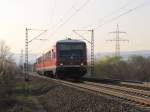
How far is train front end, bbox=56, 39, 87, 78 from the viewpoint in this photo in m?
35.0

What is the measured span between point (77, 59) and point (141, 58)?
48098mm

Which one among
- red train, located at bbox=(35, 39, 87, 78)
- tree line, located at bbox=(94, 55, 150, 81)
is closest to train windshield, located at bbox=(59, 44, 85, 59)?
red train, located at bbox=(35, 39, 87, 78)

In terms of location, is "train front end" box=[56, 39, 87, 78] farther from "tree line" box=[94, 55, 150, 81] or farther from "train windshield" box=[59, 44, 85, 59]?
"tree line" box=[94, 55, 150, 81]

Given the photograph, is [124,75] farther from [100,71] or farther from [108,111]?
[108,111]

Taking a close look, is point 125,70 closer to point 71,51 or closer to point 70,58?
point 71,51

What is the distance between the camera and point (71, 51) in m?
35.6

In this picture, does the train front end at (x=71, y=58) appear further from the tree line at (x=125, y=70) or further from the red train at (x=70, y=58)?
the tree line at (x=125, y=70)

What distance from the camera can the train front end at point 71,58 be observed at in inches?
1377

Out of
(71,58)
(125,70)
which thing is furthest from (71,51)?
(125,70)

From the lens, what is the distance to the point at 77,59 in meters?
35.2

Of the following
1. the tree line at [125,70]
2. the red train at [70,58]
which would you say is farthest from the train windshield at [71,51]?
the tree line at [125,70]

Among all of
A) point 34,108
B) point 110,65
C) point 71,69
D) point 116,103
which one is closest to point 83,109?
point 116,103

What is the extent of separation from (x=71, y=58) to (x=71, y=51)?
2.43 feet

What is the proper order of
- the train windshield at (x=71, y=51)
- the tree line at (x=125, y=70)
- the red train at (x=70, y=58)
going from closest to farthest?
1. the red train at (x=70, y=58)
2. the train windshield at (x=71, y=51)
3. the tree line at (x=125, y=70)
